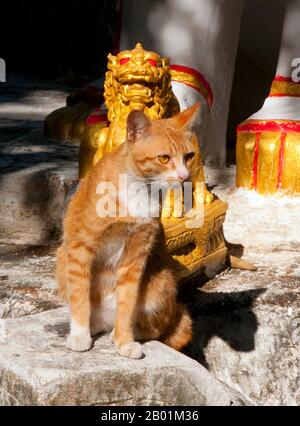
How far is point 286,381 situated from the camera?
319cm

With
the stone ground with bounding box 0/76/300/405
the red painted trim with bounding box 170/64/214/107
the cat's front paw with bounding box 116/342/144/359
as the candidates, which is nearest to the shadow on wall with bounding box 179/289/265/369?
the stone ground with bounding box 0/76/300/405

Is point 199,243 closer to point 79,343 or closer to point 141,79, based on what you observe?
point 141,79

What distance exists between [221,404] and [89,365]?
0.42 meters

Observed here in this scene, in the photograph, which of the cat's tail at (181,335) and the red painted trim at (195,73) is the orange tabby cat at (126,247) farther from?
the red painted trim at (195,73)

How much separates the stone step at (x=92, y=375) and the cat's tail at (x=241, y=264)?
2.62 ft

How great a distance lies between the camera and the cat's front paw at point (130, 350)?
2.65 metres

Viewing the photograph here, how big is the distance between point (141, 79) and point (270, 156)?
3.18ft

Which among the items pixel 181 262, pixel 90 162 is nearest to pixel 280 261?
pixel 181 262

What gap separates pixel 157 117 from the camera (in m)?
3.23

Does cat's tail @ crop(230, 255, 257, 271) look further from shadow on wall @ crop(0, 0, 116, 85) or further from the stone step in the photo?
shadow on wall @ crop(0, 0, 116, 85)

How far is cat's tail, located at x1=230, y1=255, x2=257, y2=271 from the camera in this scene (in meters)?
3.54

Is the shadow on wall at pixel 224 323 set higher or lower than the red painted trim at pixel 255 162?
lower

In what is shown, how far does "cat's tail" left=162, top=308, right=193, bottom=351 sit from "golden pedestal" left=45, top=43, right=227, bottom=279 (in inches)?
11.7

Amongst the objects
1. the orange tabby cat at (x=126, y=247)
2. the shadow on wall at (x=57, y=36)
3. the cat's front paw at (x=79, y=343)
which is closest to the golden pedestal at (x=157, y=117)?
the orange tabby cat at (x=126, y=247)
